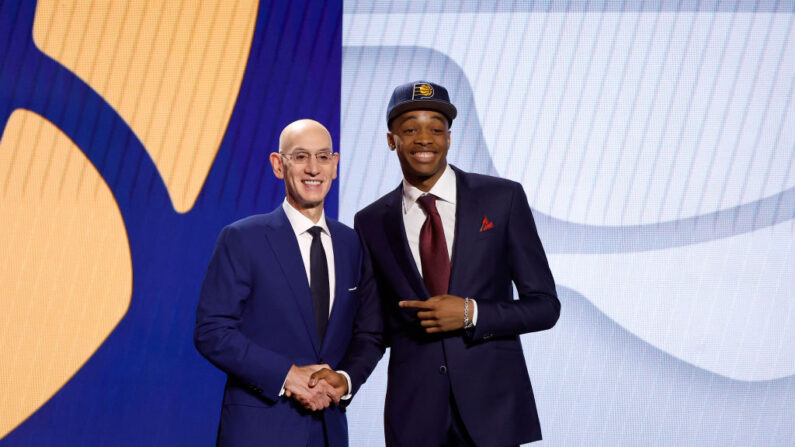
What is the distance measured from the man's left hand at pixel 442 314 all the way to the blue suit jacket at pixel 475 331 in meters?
0.05

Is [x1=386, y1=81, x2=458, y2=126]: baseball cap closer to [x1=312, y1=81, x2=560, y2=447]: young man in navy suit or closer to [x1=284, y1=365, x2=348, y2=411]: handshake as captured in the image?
[x1=312, y1=81, x2=560, y2=447]: young man in navy suit

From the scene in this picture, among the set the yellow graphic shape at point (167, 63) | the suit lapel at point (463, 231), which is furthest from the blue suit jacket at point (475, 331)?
the yellow graphic shape at point (167, 63)

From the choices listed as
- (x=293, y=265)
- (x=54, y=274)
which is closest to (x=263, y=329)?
(x=293, y=265)

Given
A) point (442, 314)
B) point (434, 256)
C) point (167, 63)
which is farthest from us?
point (167, 63)

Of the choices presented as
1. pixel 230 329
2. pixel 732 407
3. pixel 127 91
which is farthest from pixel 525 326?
pixel 127 91

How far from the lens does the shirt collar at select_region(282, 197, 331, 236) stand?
6.04 ft

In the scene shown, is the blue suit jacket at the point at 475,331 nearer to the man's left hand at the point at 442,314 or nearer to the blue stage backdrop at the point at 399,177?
the man's left hand at the point at 442,314

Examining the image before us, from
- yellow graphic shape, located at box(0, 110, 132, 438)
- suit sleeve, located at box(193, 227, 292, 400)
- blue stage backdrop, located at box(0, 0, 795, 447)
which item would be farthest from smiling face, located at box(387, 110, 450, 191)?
yellow graphic shape, located at box(0, 110, 132, 438)

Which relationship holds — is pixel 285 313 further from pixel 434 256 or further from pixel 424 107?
pixel 424 107

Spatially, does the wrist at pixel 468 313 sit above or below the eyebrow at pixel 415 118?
below

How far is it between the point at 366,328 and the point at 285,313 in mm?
219

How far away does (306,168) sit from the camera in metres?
1.85

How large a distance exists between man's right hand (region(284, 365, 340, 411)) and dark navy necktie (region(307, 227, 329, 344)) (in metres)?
0.12

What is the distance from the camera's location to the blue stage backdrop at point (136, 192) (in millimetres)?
3146
